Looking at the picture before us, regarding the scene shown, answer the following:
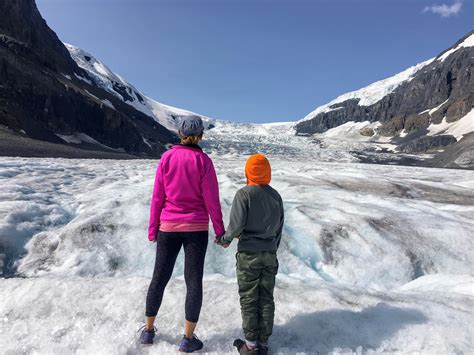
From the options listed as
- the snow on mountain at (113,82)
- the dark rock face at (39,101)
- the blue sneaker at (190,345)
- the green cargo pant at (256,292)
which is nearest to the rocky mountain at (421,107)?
the snow on mountain at (113,82)

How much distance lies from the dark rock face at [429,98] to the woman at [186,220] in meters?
130

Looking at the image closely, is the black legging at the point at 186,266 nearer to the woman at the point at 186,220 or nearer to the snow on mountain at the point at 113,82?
the woman at the point at 186,220

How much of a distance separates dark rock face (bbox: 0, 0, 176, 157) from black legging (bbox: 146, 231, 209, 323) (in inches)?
1335

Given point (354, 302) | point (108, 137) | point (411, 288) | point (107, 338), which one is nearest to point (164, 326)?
point (107, 338)

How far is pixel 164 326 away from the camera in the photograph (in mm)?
4137

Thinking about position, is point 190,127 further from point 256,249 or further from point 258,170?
point 256,249

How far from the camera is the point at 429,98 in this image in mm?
142625

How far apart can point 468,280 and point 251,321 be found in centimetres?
429

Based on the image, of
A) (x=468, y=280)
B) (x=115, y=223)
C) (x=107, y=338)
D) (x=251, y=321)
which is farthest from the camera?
(x=115, y=223)

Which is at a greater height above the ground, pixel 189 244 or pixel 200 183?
pixel 200 183

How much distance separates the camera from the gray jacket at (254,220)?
3.72 meters

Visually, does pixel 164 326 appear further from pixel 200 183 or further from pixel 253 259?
pixel 200 183

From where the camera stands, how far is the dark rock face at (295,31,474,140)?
121m

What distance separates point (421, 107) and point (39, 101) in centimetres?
14138
